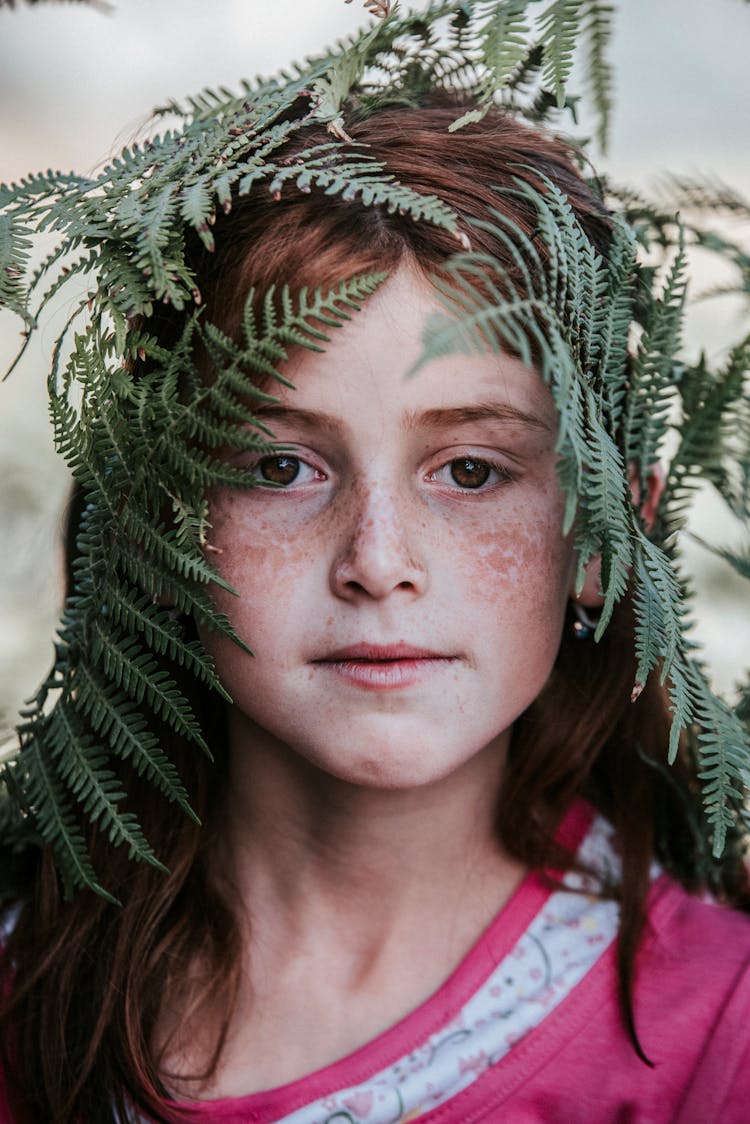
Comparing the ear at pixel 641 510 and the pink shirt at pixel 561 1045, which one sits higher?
the ear at pixel 641 510

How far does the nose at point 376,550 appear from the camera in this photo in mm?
1394

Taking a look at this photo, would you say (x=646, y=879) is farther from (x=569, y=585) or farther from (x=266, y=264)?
(x=266, y=264)

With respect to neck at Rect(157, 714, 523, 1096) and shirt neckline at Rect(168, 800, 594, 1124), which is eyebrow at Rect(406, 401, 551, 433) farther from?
shirt neckline at Rect(168, 800, 594, 1124)

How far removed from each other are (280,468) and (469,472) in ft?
0.79

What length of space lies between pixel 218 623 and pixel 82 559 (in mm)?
250

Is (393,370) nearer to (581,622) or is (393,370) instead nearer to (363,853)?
(581,622)

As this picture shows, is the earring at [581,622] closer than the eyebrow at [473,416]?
No

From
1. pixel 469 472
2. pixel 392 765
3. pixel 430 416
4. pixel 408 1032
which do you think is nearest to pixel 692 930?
pixel 408 1032

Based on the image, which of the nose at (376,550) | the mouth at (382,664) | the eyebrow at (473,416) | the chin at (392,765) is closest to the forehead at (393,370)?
the eyebrow at (473,416)

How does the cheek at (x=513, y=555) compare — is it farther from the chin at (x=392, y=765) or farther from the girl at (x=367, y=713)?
the chin at (x=392, y=765)

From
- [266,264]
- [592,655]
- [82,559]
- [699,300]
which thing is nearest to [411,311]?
[266,264]

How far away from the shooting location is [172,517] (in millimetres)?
1603

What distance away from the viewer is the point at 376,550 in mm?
1391

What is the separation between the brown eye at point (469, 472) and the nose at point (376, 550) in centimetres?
10
